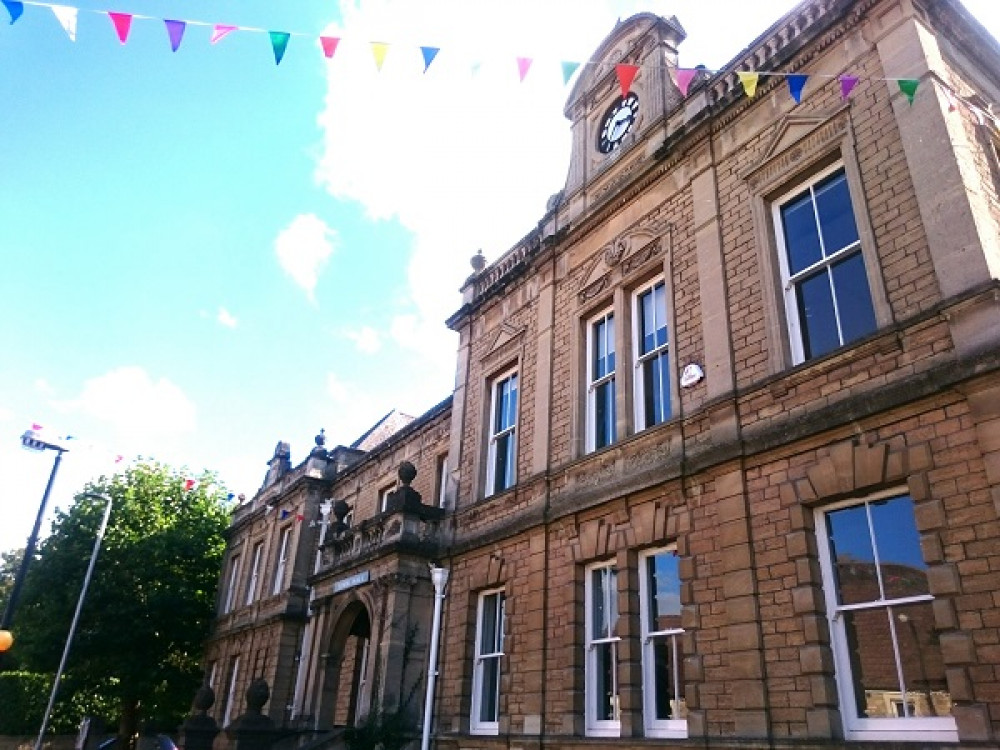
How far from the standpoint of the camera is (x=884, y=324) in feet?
24.7

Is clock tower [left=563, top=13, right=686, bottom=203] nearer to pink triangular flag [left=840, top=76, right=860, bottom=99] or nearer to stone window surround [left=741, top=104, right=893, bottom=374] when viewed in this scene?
stone window surround [left=741, top=104, right=893, bottom=374]

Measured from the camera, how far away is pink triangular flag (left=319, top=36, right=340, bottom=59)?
8.08 metres

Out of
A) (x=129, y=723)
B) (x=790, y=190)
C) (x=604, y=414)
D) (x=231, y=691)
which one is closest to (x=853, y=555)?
(x=790, y=190)

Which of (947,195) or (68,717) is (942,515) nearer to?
(947,195)

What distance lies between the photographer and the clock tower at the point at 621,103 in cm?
1247

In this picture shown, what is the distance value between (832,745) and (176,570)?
90.3 ft

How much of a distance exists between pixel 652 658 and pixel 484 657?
396cm

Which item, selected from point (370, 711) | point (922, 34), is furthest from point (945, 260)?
point (370, 711)

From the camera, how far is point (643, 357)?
10.9 meters

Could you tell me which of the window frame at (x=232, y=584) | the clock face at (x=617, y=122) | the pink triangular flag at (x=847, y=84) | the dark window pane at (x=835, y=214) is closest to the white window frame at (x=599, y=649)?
the dark window pane at (x=835, y=214)

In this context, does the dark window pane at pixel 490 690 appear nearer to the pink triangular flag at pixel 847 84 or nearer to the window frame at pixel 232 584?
the pink triangular flag at pixel 847 84

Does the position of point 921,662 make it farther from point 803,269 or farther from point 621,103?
point 621,103

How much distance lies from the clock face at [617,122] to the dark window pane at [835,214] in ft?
16.3

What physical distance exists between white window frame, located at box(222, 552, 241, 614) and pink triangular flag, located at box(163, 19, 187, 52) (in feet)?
77.0
